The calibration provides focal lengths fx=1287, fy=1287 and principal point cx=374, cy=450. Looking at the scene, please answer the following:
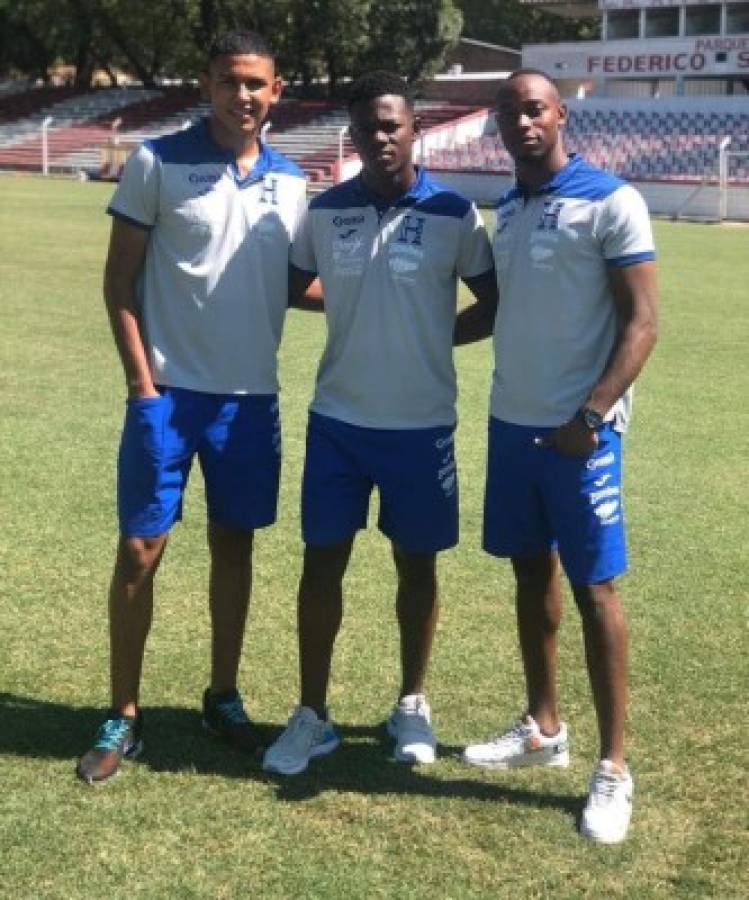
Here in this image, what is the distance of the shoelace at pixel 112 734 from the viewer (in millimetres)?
3793

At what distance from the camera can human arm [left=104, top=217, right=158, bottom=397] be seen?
3750mm

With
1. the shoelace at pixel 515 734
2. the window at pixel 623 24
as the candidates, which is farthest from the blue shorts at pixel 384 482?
the window at pixel 623 24

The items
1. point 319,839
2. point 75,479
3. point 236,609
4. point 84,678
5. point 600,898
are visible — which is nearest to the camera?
point 600,898

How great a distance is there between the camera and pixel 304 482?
3.92 meters

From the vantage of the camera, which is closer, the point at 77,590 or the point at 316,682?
the point at 316,682

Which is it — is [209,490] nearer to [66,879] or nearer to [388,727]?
[388,727]

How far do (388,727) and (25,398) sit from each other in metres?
5.46

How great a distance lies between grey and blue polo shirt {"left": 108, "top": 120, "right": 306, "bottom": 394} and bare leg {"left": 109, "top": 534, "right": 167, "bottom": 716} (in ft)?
1.70

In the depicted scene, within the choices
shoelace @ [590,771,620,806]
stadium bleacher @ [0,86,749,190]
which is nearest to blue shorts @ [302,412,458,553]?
shoelace @ [590,771,620,806]

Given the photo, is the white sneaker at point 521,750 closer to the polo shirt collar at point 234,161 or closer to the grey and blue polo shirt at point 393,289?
the grey and blue polo shirt at point 393,289

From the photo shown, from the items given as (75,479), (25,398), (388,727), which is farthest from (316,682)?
(25,398)

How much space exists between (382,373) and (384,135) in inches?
26.8

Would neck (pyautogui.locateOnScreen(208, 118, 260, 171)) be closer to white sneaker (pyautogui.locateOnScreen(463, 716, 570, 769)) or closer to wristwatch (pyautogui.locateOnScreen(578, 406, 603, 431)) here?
wristwatch (pyautogui.locateOnScreen(578, 406, 603, 431))

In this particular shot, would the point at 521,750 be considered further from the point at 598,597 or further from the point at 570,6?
the point at 570,6
